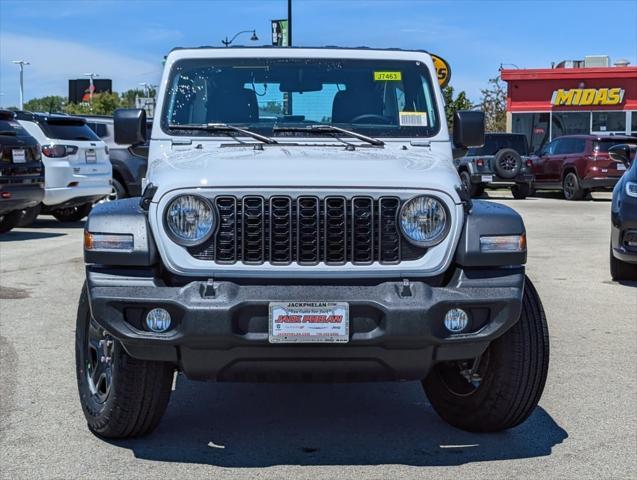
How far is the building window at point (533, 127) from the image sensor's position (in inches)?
1591

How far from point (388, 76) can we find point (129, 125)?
156cm

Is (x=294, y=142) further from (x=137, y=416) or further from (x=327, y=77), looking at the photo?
(x=137, y=416)

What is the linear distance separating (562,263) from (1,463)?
29.1 feet

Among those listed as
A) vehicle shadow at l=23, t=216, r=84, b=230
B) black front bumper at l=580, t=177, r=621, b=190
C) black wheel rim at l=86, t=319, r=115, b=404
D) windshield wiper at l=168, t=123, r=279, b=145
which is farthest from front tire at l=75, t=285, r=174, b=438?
black front bumper at l=580, t=177, r=621, b=190

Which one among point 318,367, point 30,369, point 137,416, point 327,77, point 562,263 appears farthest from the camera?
point 562,263

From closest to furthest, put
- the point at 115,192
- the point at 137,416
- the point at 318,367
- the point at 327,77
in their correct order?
the point at 318,367, the point at 137,416, the point at 327,77, the point at 115,192

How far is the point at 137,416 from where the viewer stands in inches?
192

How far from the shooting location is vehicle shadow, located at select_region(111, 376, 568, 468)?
483 centimetres

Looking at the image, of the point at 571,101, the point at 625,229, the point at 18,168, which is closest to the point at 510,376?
the point at 625,229

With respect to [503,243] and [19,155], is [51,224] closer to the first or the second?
[19,155]

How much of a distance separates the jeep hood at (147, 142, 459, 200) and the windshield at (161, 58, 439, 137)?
0.50 meters

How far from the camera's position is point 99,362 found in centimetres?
504

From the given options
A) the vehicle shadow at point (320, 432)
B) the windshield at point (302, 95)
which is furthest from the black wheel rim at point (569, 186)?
the vehicle shadow at point (320, 432)

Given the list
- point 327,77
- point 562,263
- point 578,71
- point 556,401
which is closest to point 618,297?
point 562,263
